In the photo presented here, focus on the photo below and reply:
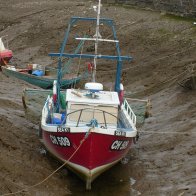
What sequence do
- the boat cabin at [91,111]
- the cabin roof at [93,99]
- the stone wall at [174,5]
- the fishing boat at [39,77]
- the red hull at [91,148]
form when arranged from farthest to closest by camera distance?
the stone wall at [174,5]
the fishing boat at [39,77]
the cabin roof at [93,99]
the boat cabin at [91,111]
the red hull at [91,148]

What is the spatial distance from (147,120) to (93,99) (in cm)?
605

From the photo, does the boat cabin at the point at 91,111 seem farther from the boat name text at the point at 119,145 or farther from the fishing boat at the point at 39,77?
the fishing boat at the point at 39,77

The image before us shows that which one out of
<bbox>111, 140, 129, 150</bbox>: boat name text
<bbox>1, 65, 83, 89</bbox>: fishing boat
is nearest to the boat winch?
<bbox>111, 140, 129, 150</bbox>: boat name text

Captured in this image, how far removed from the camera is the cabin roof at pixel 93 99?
16.8m

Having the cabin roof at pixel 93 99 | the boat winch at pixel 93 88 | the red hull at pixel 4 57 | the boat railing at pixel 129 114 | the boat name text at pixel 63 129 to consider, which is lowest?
the red hull at pixel 4 57

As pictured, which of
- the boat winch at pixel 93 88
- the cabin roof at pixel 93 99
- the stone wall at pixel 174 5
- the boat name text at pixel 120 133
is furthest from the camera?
the stone wall at pixel 174 5

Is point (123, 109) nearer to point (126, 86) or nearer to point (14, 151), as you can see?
point (14, 151)

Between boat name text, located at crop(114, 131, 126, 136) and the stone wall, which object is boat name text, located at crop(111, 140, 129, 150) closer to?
boat name text, located at crop(114, 131, 126, 136)

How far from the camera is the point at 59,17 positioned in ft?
159

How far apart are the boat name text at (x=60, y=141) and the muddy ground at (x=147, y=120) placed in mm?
819

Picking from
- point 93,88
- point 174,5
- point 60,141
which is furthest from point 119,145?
point 174,5

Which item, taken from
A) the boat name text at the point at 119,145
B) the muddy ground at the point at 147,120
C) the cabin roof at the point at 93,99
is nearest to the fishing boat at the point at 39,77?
the muddy ground at the point at 147,120

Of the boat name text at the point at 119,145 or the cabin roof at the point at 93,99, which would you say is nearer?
the boat name text at the point at 119,145

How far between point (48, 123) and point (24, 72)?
14.6 metres
